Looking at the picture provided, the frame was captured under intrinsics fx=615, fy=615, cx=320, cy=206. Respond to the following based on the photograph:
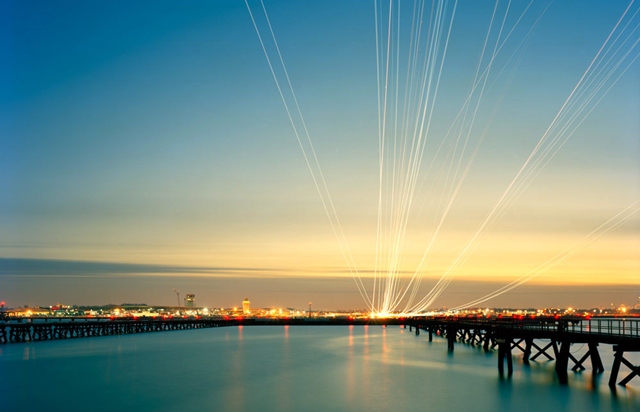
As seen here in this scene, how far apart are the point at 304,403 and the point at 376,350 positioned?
3887cm

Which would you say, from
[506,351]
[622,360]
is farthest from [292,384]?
[622,360]

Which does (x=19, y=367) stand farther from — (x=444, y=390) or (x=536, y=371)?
(x=536, y=371)

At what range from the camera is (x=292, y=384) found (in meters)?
41.5

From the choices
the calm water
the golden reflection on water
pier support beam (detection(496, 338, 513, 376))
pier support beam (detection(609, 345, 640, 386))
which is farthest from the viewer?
pier support beam (detection(496, 338, 513, 376))

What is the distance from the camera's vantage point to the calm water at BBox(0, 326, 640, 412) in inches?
1309

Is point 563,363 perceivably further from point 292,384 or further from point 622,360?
point 292,384

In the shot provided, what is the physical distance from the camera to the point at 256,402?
114 feet

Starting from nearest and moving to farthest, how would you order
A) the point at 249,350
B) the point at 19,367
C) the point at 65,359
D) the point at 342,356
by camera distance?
the point at 19,367 → the point at 65,359 → the point at 342,356 → the point at 249,350

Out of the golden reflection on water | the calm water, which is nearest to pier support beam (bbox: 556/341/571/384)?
the calm water

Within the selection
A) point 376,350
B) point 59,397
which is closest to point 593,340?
point 59,397

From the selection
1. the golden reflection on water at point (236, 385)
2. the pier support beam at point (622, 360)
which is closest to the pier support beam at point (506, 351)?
the pier support beam at point (622, 360)

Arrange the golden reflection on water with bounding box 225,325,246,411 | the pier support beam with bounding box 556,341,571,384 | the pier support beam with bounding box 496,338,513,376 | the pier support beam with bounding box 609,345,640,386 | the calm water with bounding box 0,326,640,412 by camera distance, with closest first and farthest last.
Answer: the pier support beam with bounding box 609,345,640,386
the calm water with bounding box 0,326,640,412
the golden reflection on water with bounding box 225,325,246,411
the pier support beam with bounding box 556,341,571,384
the pier support beam with bounding box 496,338,513,376

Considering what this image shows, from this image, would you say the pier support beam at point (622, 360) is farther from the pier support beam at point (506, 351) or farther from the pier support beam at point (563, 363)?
the pier support beam at point (506, 351)

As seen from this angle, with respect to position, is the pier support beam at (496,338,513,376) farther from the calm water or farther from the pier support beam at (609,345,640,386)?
the pier support beam at (609,345,640,386)
